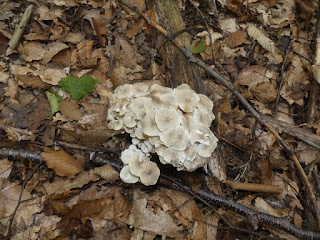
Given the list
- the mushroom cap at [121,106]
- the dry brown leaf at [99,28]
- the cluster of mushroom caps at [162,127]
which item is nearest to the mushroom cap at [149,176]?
the cluster of mushroom caps at [162,127]

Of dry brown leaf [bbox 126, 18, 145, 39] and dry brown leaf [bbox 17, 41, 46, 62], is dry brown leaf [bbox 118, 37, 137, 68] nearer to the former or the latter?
dry brown leaf [bbox 126, 18, 145, 39]

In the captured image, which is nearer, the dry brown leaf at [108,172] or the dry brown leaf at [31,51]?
the dry brown leaf at [108,172]

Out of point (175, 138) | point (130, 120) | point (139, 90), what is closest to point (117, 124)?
point (130, 120)

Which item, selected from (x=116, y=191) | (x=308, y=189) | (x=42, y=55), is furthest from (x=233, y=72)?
(x=42, y=55)

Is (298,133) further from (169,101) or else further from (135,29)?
(135,29)

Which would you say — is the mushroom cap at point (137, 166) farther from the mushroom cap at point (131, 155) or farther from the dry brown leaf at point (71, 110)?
the dry brown leaf at point (71, 110)

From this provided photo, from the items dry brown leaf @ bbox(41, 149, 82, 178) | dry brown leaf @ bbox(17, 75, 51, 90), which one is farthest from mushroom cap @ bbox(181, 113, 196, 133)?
dry brown leaf @ bbox(17, 75, 51, 90)
